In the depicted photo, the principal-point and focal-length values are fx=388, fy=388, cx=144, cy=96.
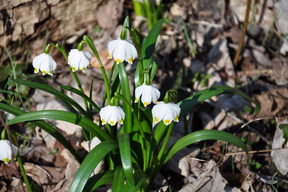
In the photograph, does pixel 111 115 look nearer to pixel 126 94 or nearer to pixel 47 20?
pixel 126 94

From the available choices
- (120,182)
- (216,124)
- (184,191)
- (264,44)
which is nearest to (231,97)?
(216,124)

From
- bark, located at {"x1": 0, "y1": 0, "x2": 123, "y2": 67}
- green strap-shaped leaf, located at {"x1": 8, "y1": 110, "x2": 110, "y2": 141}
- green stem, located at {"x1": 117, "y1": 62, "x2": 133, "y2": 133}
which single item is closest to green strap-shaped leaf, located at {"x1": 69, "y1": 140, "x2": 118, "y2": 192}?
green strap-shaped leaf, located at {"x1": 8, "y1": 110, "x2": 110, "y2": 141}

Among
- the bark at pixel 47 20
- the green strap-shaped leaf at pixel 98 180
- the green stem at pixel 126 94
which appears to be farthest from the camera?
the bark at pixel 47 20

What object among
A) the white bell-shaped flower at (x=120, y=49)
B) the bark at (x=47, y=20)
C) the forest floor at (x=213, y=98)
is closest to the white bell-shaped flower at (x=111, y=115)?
the white bell-shaped flower at (x=120, y=49)

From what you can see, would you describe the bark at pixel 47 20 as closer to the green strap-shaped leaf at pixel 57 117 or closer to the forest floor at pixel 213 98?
the forest floor at pixel 213 98

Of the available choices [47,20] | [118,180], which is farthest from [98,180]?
[47,20]

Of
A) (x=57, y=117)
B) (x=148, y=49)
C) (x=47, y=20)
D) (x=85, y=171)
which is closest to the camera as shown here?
(x=85, y=171)

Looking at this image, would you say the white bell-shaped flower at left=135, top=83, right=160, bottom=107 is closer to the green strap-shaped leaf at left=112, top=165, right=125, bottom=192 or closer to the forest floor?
the green strap-shaped leaf at left=112, top=165, right=125, bottom=192

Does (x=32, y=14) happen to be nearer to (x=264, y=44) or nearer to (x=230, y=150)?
(x=230, y=150)
